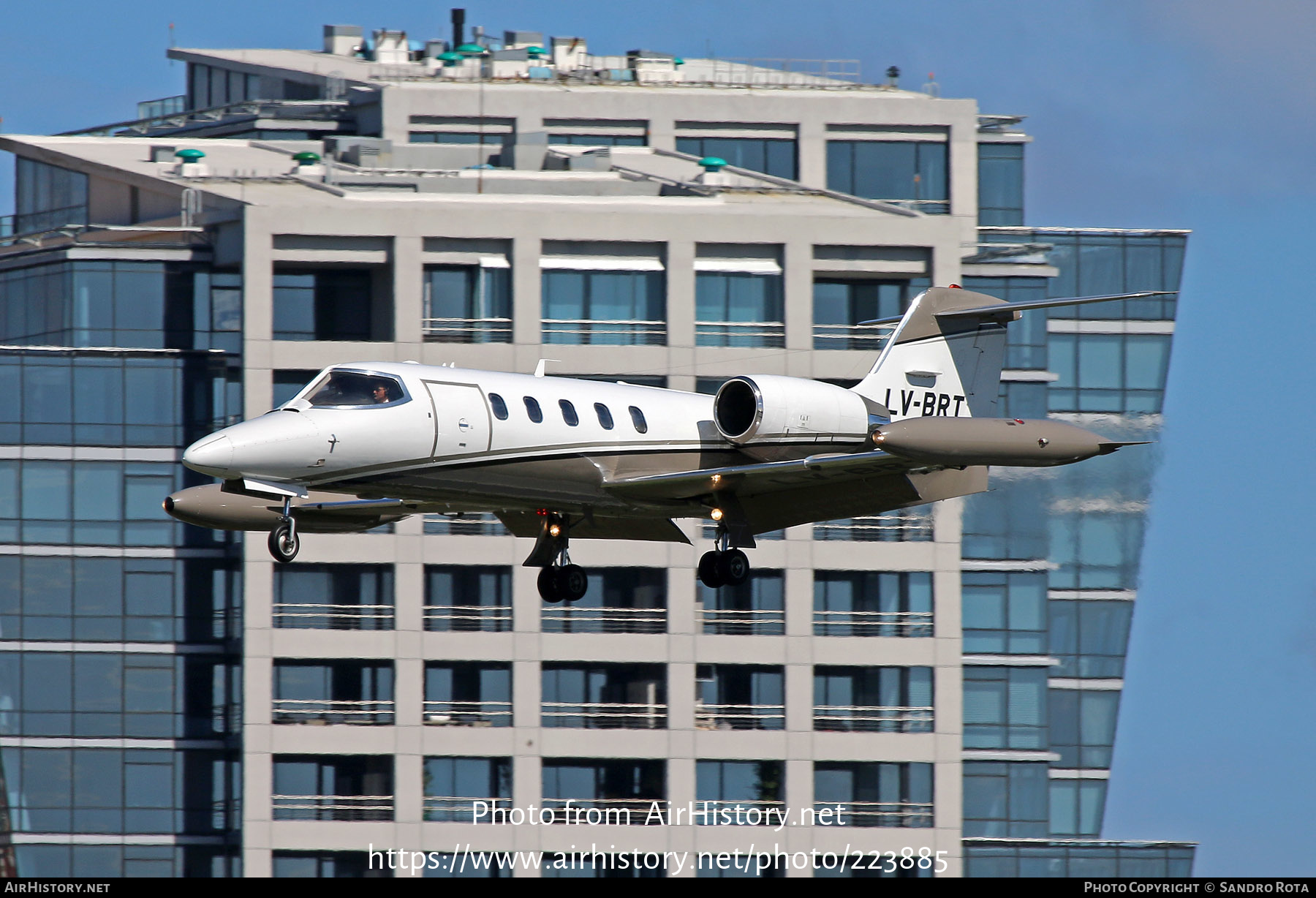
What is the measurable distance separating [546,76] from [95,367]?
26034 millimetres

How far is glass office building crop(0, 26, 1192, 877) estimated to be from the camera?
2231 inches

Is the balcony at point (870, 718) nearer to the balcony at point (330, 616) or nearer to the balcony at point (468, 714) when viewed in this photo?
the balcony at point (468, 714)

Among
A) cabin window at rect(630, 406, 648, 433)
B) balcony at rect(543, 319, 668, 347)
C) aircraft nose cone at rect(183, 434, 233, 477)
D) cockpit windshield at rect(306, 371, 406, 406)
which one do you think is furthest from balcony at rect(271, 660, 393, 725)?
aircraft nose cone at rect(183, 434, 233, 477)

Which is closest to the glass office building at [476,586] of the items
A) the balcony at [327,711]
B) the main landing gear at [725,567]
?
the balcony at [327,711]

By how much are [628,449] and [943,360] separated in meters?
7.51

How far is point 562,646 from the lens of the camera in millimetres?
56906

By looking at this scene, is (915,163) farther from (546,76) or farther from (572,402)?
(572,402)

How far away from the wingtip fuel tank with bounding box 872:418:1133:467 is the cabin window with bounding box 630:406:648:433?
171 inches

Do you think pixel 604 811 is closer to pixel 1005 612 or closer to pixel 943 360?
pixel 1005 612

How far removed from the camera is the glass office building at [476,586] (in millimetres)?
56656

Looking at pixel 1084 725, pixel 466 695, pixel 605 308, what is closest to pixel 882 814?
pixel 466 695

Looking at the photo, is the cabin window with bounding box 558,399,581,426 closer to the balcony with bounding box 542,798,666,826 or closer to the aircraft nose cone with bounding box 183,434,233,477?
the aircraft nose cone with bounding box 183,434,233,477

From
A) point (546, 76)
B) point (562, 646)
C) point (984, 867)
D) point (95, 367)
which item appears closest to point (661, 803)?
point (562, 646)

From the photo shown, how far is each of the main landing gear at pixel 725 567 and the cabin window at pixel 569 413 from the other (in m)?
3.49
